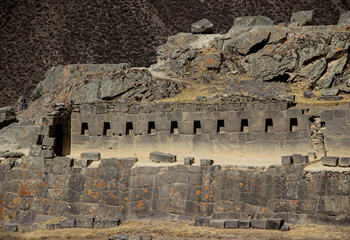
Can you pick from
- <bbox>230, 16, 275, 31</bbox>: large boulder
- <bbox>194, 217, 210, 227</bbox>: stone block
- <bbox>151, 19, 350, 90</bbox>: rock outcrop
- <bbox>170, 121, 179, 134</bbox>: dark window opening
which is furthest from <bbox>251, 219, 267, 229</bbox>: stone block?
<bbox>230, 16, 275, 31</bbox>: large boulder

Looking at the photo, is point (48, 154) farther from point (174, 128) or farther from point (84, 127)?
point (174, 128)

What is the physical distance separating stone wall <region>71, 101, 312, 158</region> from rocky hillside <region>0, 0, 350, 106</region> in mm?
27678

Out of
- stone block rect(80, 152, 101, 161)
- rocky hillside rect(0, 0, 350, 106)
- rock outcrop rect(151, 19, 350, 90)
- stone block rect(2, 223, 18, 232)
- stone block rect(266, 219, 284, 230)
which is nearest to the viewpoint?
stone block rect(266, 219, 284, 230)

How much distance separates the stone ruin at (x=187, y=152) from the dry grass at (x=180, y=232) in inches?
13.9

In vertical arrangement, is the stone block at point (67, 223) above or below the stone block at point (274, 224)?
below

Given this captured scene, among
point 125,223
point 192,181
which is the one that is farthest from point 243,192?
point 125,223

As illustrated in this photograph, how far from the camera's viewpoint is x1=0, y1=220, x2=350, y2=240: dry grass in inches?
444

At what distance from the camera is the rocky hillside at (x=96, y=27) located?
4703cm

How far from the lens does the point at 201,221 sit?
12.9 meters

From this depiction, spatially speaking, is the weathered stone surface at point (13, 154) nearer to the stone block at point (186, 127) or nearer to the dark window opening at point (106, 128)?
the dark window opening at point (106, 128)

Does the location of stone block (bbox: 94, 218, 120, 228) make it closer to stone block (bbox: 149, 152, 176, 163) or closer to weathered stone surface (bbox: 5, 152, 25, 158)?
stone block (bbox: 149, 152, 176, 163)

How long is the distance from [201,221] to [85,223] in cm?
370

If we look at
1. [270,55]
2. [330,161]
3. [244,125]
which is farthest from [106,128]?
[270,55]

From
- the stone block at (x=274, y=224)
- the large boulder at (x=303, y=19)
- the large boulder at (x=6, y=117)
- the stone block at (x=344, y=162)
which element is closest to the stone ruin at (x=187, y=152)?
the stone block at (x=274, y=224)
